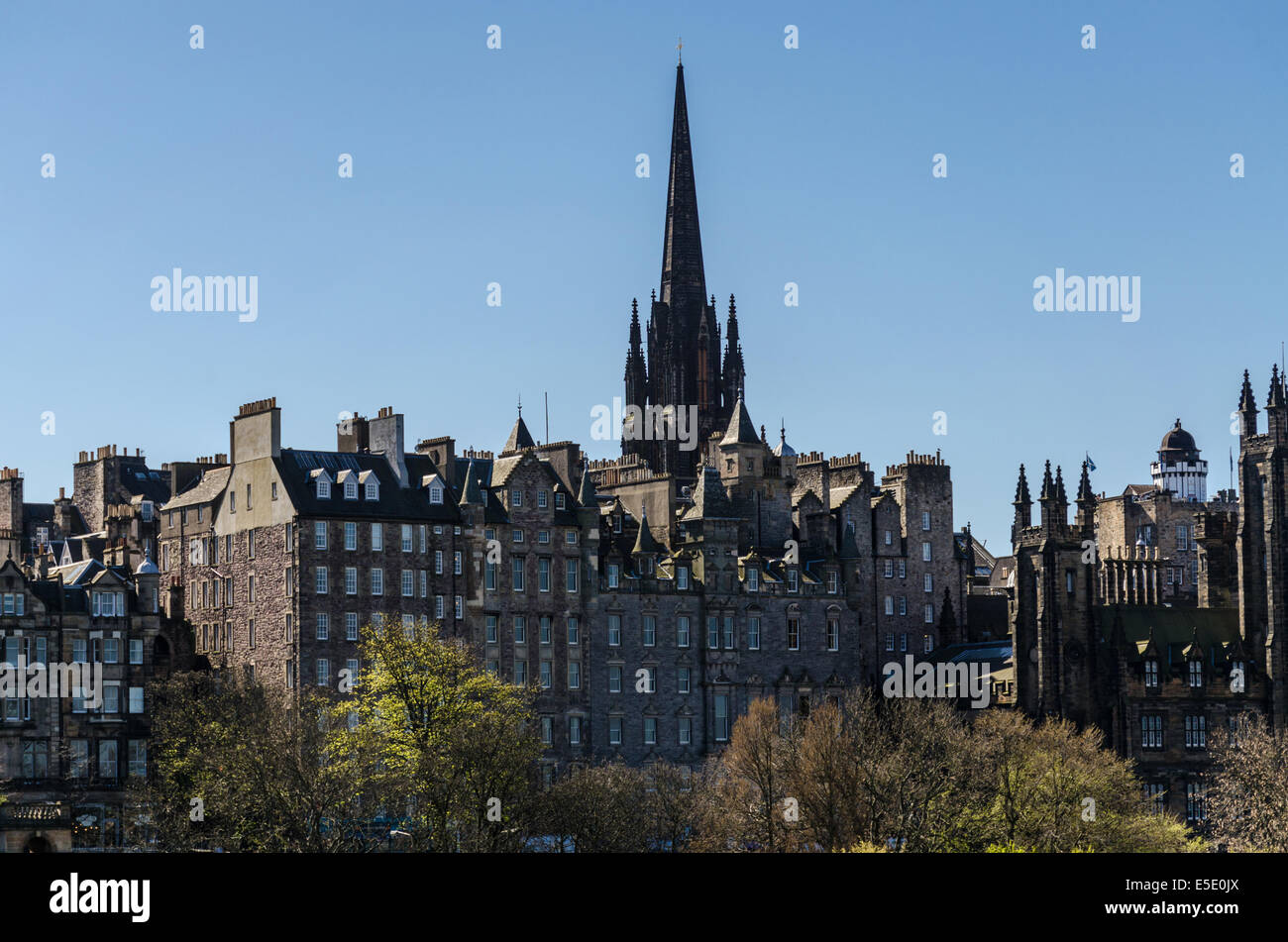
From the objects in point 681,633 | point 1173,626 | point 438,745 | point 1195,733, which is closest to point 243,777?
point 438,745

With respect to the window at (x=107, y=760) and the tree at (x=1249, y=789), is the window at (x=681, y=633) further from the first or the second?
the window at (x=107, y=760)

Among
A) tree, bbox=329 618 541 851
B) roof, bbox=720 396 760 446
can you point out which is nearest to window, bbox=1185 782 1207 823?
roof, bbox=720 396 760 446

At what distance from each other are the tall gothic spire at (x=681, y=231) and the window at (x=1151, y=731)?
59635 mm

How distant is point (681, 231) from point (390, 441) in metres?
63.7

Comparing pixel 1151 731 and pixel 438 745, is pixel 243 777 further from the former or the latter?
pixel 1151 731

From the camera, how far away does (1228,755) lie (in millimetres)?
118000

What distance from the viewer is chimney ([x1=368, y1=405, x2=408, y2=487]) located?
121m

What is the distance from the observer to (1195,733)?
130 meters

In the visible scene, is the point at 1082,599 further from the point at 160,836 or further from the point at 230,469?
the point at 160,836

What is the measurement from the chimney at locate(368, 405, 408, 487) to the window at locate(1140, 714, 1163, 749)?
44452 mm

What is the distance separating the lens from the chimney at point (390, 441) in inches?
4773

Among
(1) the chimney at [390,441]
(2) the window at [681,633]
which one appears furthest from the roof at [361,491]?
(2) the window at [681,633]
